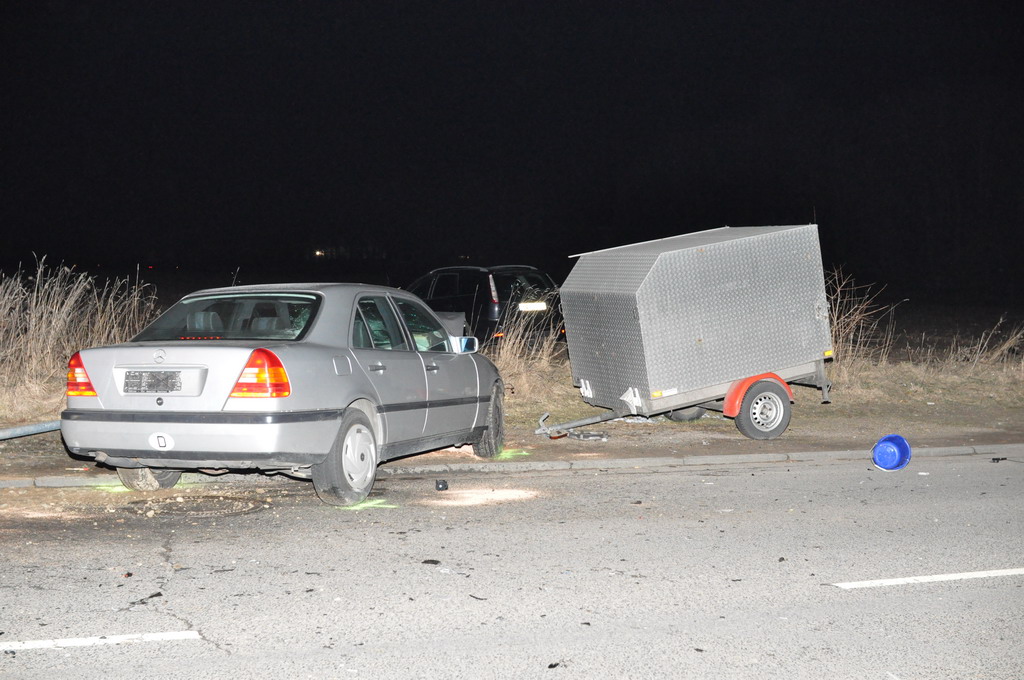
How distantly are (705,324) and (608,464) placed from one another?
190 cm

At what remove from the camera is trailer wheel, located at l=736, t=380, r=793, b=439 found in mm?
10859

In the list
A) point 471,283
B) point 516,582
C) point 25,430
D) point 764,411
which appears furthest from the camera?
point 471,283

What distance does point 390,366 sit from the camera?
805 centimetres

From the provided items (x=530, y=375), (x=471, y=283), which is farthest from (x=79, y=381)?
(x=471, y=283)

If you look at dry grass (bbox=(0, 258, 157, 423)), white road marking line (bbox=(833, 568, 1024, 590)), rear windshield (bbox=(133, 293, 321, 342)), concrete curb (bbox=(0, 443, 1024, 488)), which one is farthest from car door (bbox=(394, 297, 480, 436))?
dry grass (bbox=(0, 258, 157, 423))

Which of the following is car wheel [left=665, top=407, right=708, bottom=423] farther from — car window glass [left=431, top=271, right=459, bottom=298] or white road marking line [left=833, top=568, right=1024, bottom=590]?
white road marking line [left=833, top=568, right=1024, bottom=590]

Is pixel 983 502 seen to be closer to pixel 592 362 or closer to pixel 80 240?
pixel 592 362

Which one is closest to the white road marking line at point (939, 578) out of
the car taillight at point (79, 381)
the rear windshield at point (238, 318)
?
the rear windshield at point (238, 318)

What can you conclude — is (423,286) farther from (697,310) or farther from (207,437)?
(207,437)

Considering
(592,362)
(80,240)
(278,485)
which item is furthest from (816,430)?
(80,240)

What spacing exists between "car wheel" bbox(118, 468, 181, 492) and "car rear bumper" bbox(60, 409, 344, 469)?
2.78 ft

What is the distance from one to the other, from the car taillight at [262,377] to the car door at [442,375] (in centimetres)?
187

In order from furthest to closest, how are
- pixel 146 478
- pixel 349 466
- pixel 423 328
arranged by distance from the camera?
pixel 423 328
pixel 146 478
pixel 349 466

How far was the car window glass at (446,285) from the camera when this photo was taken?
57.0 feet
